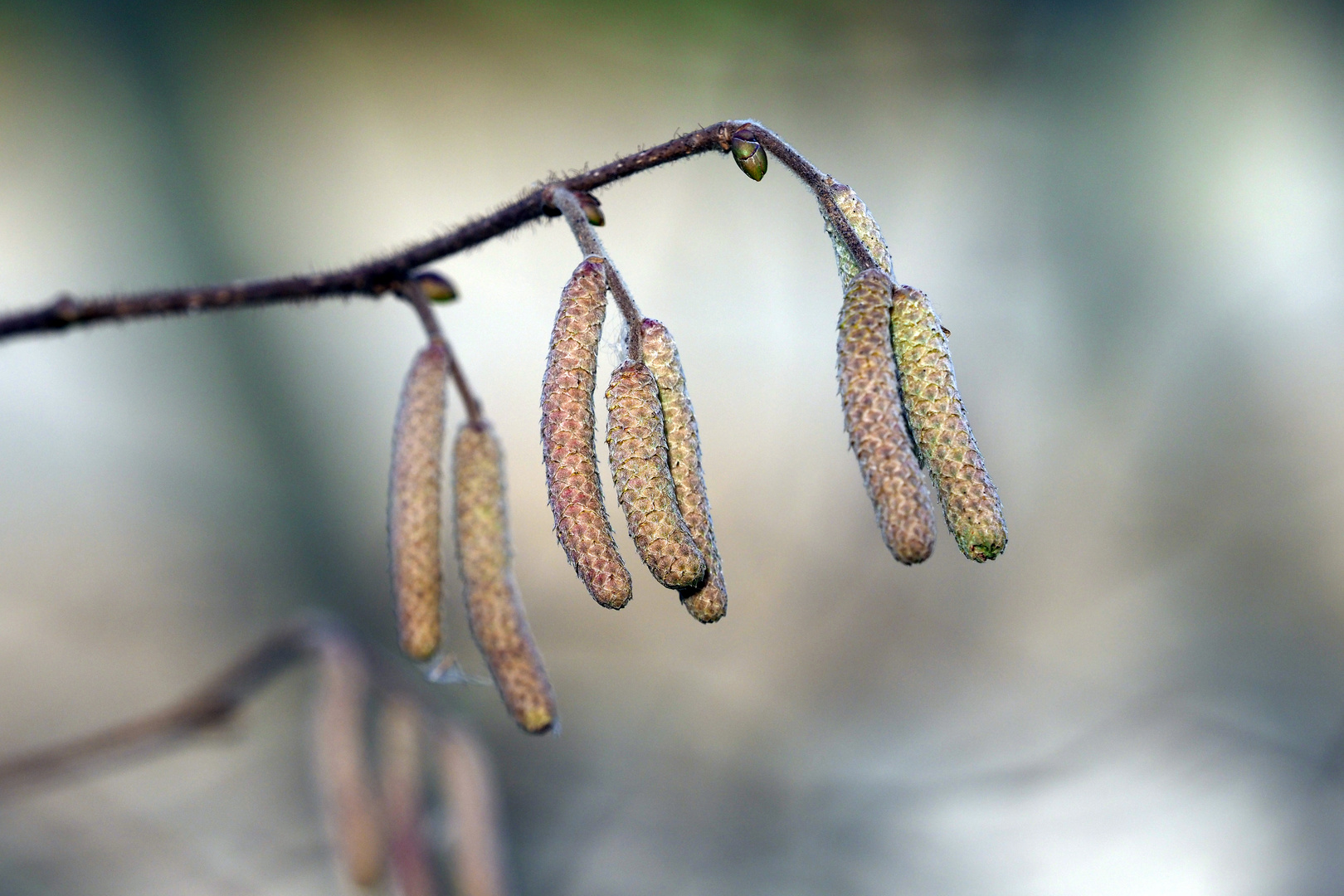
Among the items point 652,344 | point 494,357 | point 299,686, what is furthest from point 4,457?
point 652,344

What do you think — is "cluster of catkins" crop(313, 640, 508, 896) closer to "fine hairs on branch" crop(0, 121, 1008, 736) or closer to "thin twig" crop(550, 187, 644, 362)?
"fine hairs on branch" crop(0, 121, 1008, 736)

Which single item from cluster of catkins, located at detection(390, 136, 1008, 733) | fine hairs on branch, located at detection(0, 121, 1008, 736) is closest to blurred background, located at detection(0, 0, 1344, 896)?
fine hairs on branch, located at detection(0, 121, 1008, 736)

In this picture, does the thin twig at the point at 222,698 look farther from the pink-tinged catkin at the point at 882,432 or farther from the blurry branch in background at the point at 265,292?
the pink-tinged catkin at the point at 882,432

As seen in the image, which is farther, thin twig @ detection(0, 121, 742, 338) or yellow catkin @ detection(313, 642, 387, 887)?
yellow catkin @ detection(313, 642, 387, 887)

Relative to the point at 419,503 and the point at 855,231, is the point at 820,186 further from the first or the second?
the point at 419,503

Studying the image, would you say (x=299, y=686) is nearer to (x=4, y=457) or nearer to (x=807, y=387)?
(x=4, y=457)
